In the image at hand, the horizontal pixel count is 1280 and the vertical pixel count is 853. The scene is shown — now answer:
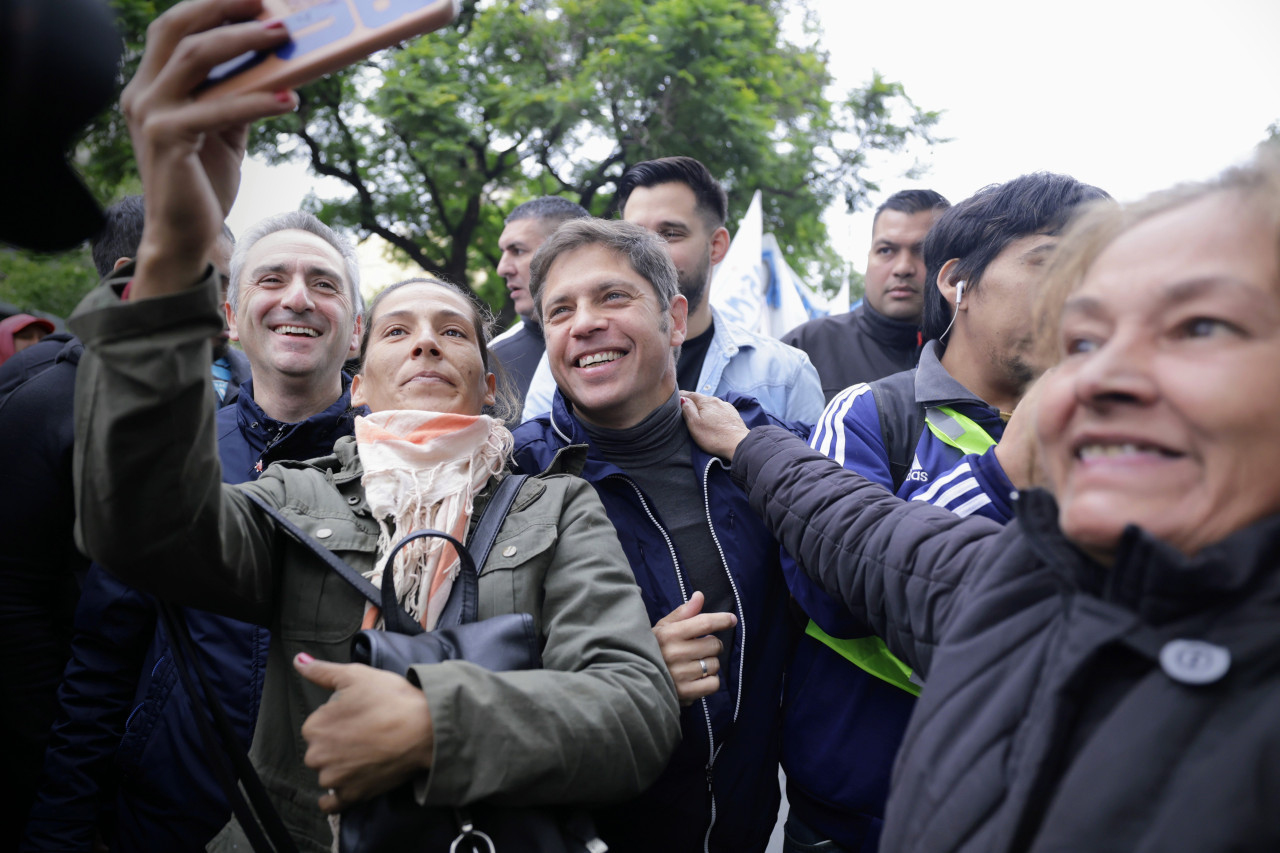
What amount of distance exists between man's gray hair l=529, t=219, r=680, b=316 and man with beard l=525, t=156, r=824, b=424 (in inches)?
29.0

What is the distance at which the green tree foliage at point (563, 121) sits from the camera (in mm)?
11867

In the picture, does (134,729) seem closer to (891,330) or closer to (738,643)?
(738,643)

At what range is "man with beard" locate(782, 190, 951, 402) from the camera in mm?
4461

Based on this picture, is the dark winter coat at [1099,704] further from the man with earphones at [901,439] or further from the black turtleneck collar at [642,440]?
the black turtleneck collar at [642,440]

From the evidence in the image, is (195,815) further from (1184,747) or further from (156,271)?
(1184,747)

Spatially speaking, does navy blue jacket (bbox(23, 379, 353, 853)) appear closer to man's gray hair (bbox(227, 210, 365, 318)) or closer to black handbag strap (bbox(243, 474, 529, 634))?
black handbag strap (bbox(243, 474, 529, 634))

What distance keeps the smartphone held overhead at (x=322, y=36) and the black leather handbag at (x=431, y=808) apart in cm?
76

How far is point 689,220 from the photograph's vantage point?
13.8ft

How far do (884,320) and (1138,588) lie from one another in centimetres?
370

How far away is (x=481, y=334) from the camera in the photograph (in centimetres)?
244

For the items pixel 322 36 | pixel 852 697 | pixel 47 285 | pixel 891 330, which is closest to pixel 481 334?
pixel 322 36

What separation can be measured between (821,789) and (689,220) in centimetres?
292

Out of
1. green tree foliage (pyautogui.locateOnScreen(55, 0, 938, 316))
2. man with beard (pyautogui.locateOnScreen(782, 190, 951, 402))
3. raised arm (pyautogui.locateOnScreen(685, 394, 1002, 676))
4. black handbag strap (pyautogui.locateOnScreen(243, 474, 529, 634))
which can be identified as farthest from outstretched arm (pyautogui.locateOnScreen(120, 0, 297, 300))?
green tree foliage (pyautogui.locateOnScreen(55, 0, 938, 316))

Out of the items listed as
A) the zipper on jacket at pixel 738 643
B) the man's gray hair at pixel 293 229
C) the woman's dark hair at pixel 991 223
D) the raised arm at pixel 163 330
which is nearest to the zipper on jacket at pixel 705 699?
the zipper on jacket at pixel 738 643
